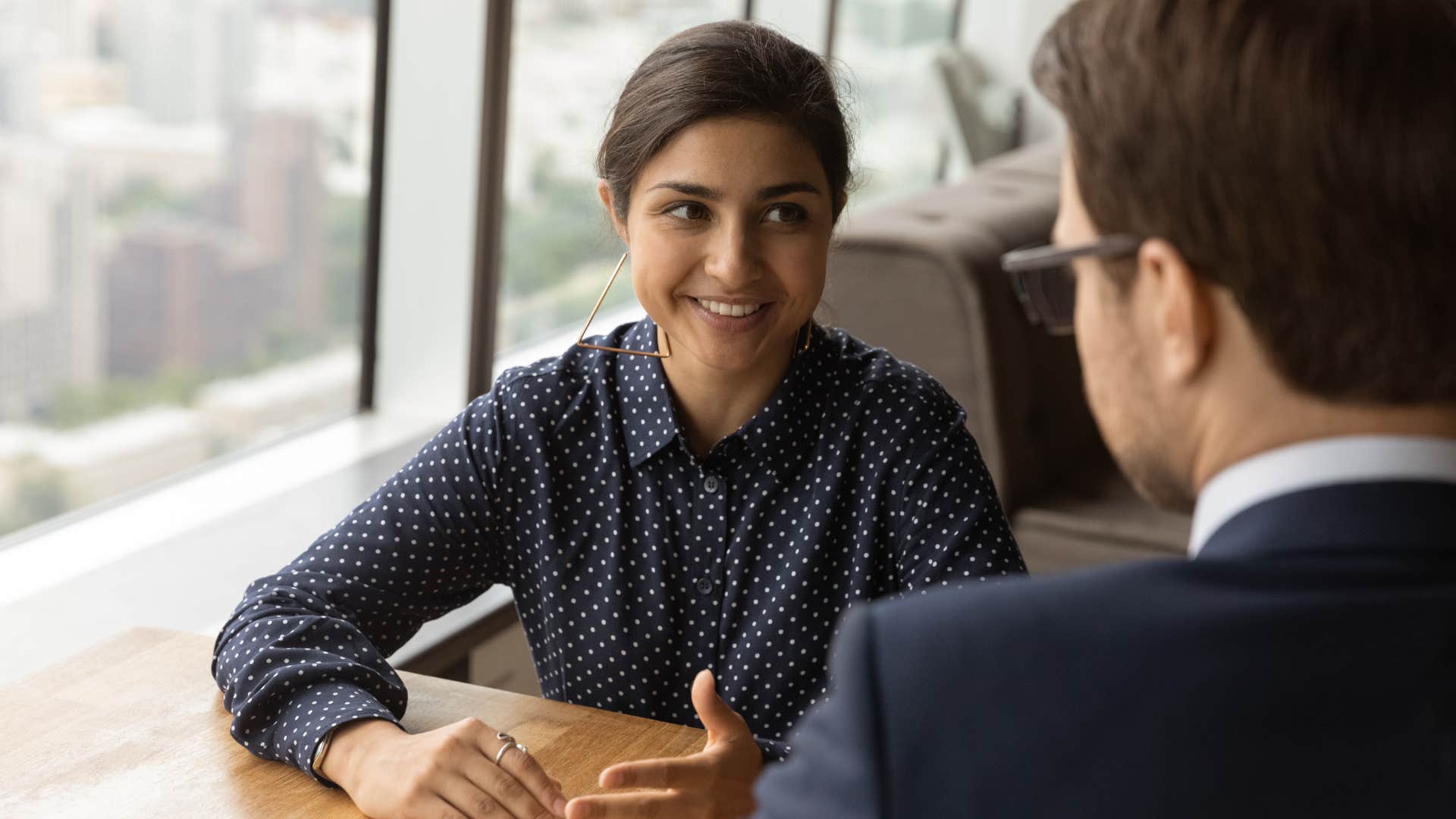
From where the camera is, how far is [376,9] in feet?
9.50

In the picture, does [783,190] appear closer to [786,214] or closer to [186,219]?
[786,214]

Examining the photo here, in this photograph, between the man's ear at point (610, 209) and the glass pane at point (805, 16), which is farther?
the glass pane at point (805, 16)

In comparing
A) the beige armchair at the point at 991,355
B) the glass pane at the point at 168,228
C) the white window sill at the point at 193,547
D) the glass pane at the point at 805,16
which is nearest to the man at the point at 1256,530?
the white window sill at the point at 193,547

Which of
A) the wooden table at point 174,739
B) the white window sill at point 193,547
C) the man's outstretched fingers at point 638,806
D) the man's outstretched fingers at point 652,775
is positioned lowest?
the white window sill at point 193,547

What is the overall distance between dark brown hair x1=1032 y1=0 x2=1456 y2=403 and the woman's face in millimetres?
820

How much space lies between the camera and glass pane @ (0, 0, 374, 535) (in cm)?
227

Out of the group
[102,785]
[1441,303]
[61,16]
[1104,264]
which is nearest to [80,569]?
[61,16]

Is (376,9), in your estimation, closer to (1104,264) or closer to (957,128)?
(1104,264)

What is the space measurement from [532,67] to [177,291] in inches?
42.6

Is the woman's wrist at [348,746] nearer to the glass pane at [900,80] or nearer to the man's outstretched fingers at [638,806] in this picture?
the man's outstretched fingers at [638,806]

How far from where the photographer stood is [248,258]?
2.68 metres

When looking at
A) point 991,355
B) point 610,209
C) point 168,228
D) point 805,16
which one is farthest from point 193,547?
point 805,16

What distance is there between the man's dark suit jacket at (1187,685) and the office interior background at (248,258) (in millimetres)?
1149

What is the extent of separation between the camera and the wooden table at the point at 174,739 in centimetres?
124
